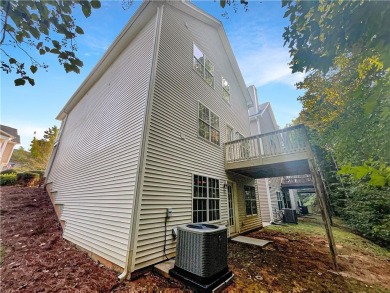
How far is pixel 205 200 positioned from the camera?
6.58 meters

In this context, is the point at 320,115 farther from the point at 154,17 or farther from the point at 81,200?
the point at 81,200

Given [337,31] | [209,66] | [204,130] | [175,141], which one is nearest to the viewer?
[337,31]

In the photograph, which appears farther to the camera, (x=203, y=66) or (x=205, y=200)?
(x=203, y=66)

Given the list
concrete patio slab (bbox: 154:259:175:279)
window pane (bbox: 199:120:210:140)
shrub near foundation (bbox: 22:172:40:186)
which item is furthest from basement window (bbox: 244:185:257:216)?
shrub near foundation (bbox: 22:172:40:186)

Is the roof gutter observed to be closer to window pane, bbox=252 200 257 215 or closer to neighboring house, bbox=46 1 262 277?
neighboring house, bbox=46 1 262 277

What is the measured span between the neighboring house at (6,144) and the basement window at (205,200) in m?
19.8

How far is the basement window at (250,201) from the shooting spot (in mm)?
9473

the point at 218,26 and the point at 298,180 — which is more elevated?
the point at 218,26

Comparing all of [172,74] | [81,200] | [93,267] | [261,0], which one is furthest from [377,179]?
[81,200]

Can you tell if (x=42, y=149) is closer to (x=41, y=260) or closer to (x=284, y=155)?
(x=41, y=260)

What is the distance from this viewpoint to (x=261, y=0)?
3.06 meters

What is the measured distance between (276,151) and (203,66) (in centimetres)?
518

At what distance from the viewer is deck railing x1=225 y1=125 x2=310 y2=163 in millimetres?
6148

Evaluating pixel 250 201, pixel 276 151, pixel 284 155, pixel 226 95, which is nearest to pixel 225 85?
pixel 226 95
